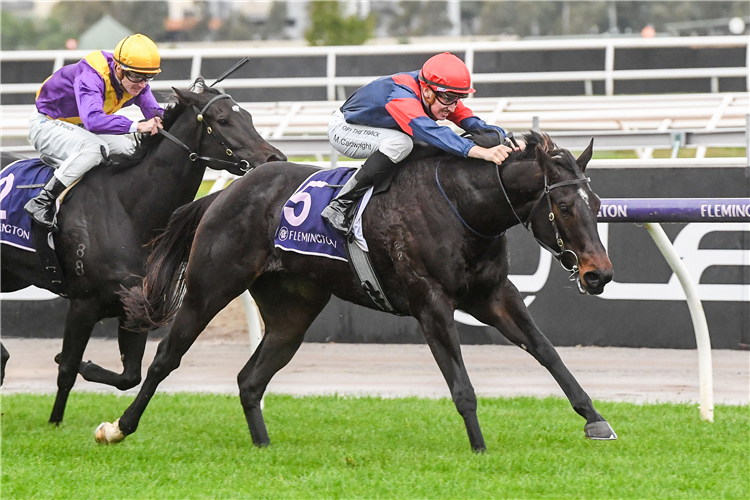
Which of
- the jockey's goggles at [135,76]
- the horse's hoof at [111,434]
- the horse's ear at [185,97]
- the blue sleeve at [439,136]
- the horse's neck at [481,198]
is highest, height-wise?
the jockey's goggles at [135,76]

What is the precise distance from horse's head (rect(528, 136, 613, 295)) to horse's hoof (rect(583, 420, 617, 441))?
2.17 feet

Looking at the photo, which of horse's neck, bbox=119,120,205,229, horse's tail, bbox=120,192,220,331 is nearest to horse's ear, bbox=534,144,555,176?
horse's tail, bbox=120,192,220,331

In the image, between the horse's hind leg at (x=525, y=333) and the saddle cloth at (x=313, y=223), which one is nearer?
the horse's hind leg at (x=525, y=333)

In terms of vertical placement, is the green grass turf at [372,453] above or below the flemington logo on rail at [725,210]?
below

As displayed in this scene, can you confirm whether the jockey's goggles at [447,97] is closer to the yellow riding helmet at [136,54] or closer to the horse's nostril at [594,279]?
the horse's nostril at [594,279]

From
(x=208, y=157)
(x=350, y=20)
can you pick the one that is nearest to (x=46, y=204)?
(x=208, y=157)

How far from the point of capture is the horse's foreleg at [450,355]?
5.07m

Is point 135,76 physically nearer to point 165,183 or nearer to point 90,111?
point 90,111

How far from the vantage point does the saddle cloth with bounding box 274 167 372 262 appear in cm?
548

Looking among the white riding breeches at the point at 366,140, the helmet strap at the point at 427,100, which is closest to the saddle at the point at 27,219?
the white riding breeches at the point at 366,140

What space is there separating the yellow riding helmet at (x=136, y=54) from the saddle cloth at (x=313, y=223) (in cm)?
132

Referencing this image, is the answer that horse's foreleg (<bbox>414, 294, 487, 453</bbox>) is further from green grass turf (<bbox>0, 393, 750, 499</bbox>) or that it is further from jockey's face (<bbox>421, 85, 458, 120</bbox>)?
jockey's face (<bbox>421, 85, 458, 120</bbox>)

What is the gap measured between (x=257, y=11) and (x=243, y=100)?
39760 millimetres

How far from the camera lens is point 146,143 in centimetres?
641
